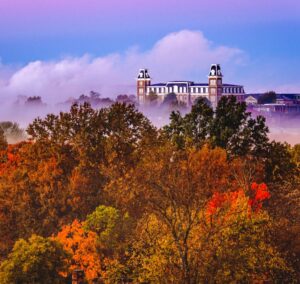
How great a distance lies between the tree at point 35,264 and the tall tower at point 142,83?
106227 millimetres

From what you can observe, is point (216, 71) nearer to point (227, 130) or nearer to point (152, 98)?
point (152, 98)

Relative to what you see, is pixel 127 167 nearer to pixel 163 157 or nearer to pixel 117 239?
pixel 163 157

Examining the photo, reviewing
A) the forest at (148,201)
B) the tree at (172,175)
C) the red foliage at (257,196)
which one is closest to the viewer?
the forest at (148,201)

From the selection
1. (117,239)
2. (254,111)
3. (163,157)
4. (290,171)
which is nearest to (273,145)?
(290,171)

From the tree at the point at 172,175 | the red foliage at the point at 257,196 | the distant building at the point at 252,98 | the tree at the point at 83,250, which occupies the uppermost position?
the distant building at the point at 252,98

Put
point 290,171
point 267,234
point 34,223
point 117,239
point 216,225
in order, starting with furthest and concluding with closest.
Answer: point 290,171 < point 34,223 < point 117,239 < point 267,234 < point 216,225

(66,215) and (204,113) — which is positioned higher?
(204,113)

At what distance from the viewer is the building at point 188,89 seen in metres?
133

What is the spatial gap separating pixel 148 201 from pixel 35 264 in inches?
173

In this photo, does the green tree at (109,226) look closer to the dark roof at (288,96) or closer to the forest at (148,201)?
the forest at (148,201)

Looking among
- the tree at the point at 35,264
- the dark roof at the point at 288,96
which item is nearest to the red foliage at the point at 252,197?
the tree at the point at 35,264

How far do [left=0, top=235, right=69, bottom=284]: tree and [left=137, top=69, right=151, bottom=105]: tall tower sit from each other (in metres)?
106

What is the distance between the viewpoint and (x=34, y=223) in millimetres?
38500

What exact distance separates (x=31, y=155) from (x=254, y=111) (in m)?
84.0
